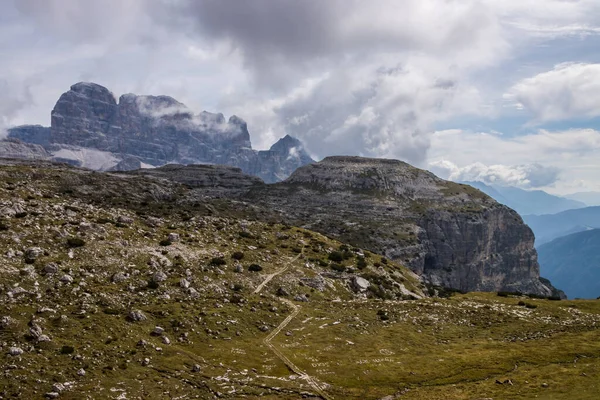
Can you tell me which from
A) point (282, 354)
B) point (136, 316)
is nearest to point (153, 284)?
point (136, 316)

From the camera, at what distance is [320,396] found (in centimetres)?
5303

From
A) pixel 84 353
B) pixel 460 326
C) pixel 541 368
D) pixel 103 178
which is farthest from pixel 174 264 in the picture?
pixel 103 178

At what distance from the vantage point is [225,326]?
6744 centimetres

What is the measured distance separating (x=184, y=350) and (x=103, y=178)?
4615 inches

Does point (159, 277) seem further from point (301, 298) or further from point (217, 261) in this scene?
point (301, 298)

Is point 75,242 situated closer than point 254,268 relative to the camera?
Yes

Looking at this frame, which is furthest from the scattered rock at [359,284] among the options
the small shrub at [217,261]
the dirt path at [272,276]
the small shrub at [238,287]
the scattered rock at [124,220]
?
the scattered rock at [124,220]

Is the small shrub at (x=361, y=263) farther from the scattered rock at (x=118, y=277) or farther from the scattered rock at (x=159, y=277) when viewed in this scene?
the scattered rock at (x=118, y=277)

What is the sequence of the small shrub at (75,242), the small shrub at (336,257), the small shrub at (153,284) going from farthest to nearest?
1. the small shrub at (336,257)
2. the small shrub at (75,242)
3. the small shrub at (153,284)

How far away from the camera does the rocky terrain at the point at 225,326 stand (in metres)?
51.3

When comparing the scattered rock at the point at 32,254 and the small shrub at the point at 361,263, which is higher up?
the scattered rock at the point at 32,254

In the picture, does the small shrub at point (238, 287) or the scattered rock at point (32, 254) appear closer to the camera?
the scattered rock at point (32, 254)

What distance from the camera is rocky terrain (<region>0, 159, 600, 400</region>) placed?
51281 millimetres

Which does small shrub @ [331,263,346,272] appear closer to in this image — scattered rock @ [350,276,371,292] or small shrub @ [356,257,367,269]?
scattered rock @ [350,276,371,292]
